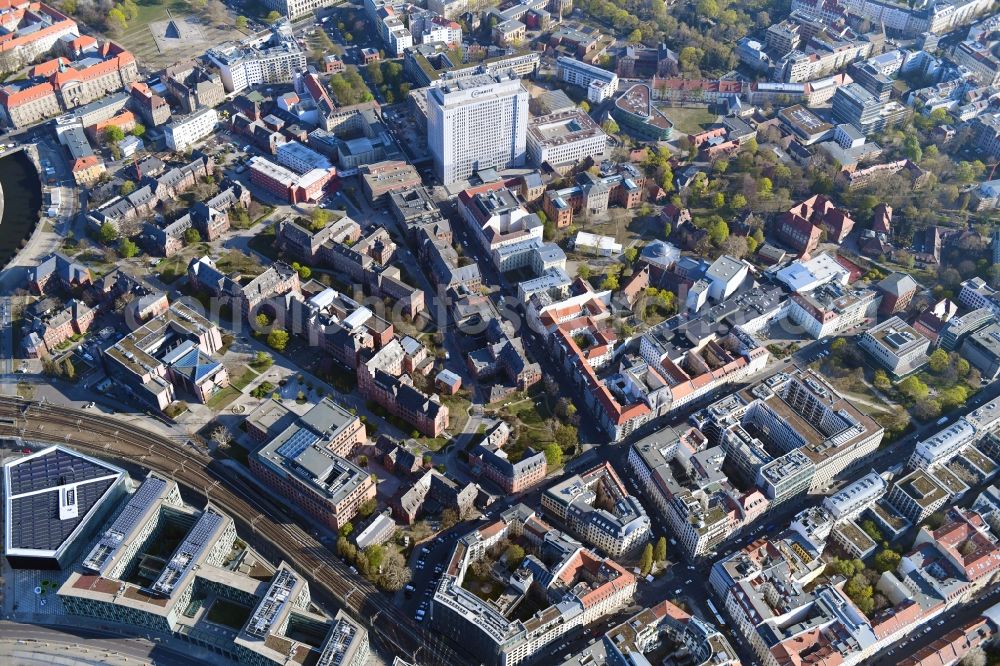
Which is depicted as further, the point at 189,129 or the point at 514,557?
the point at 189,129

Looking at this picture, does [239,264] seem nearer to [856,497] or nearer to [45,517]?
[45,517]

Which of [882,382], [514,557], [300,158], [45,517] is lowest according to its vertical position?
[514,557]

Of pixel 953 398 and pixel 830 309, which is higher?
pixel 830 309

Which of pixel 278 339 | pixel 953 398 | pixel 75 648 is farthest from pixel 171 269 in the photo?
pixel 953 398

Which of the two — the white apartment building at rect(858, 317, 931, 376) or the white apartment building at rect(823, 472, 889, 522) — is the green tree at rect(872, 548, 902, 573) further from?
the white apartment building at rect(858, 317, 931, 376)

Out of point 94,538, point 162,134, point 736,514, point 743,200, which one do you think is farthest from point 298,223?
point 736,514

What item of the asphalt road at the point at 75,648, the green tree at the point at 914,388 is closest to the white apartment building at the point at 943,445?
the green tree at the point at 914,388
